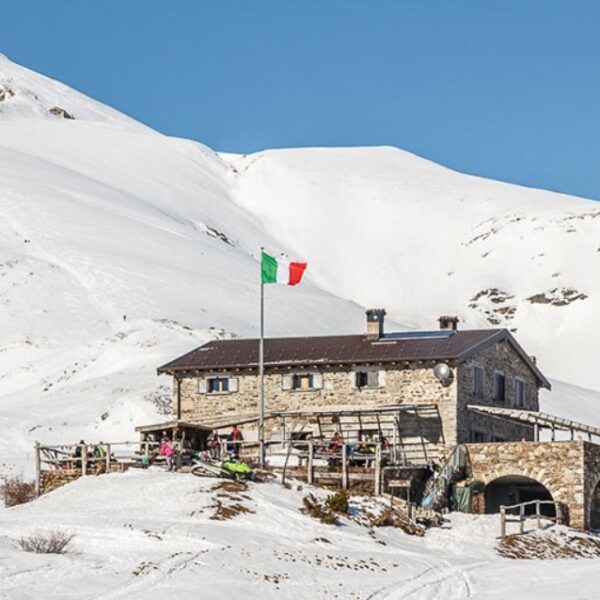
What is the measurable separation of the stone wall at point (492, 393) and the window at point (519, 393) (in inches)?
8.7

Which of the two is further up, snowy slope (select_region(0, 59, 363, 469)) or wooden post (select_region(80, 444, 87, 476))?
snowy slope (select_region(0, 59, 363, 469))

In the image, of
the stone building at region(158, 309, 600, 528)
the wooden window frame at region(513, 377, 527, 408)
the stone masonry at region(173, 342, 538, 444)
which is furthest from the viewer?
the wooden window frame at region(513, 377, 527, 408)

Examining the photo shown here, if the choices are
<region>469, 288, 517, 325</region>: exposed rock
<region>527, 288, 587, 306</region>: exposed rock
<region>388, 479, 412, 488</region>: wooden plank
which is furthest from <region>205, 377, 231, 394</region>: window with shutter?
<region>527, 288, 587, 306</region>: exposed rock

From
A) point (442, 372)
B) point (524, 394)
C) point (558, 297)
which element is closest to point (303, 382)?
point (442, 372)

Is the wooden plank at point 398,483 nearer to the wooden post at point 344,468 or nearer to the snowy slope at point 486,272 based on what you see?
the wooden post at point 344,468

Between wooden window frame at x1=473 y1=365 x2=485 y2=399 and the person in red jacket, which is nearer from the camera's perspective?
the person in red jacket

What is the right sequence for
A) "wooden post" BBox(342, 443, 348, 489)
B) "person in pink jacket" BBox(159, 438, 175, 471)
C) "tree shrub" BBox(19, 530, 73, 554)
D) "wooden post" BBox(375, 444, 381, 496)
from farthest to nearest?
"wooden post" BBox(342, 443, 348, 489) → "wooden post" BBox(375, 444, 381, 496) → "person in pink jacket" BBox(159, 438, 175, 471) → "tree shrub" BBox(19, 530, 73, 554)

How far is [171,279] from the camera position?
392 feet

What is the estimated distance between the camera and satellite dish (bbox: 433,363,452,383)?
53656 millimetres

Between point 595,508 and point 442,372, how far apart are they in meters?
6.91

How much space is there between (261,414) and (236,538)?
12.8 m

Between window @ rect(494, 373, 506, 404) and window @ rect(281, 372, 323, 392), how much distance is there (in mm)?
6841

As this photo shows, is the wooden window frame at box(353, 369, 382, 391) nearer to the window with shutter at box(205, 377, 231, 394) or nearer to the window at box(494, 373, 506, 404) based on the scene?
the window with shutter at box(205, 377, 231, 394)

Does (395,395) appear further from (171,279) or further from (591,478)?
(171,279)
